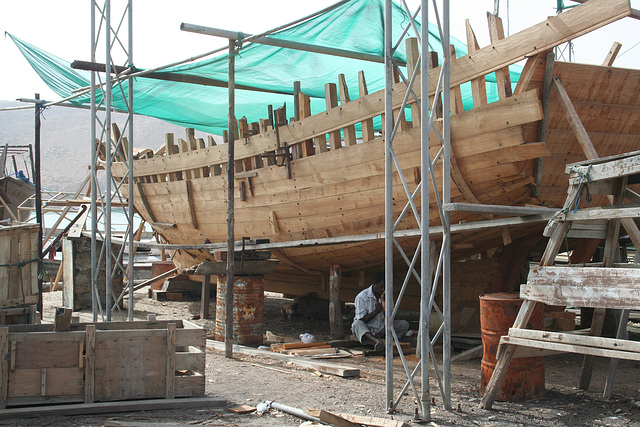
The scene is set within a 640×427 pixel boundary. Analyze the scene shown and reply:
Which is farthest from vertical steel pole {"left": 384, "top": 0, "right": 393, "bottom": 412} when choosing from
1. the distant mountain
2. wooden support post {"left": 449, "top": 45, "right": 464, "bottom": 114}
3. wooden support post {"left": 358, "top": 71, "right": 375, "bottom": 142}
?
the distant mountain

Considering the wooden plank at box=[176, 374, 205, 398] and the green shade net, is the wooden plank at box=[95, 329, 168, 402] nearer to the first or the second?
the wooden plank at box=[176, 374, 205, 398]

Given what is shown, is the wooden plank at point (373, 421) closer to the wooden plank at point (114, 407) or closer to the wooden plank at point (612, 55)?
the wooden plank at point (114, 407)

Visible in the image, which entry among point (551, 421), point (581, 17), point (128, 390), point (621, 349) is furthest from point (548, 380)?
point (128, 390)

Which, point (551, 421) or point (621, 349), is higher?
point (621, 349)

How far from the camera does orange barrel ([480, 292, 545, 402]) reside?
5094 mm

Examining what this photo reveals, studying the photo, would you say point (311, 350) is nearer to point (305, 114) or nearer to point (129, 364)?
point (129, 364)

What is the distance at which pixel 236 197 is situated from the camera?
9312 mm

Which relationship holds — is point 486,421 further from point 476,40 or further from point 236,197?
point 236,197

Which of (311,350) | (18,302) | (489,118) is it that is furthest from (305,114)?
(18,302)

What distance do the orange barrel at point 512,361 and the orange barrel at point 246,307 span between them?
3.71 metres

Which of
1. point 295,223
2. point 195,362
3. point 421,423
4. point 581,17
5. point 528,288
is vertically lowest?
point 421,423

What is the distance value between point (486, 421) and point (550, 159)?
9.52 ft

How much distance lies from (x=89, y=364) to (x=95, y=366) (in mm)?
56

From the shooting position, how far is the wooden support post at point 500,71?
19.3 ft
